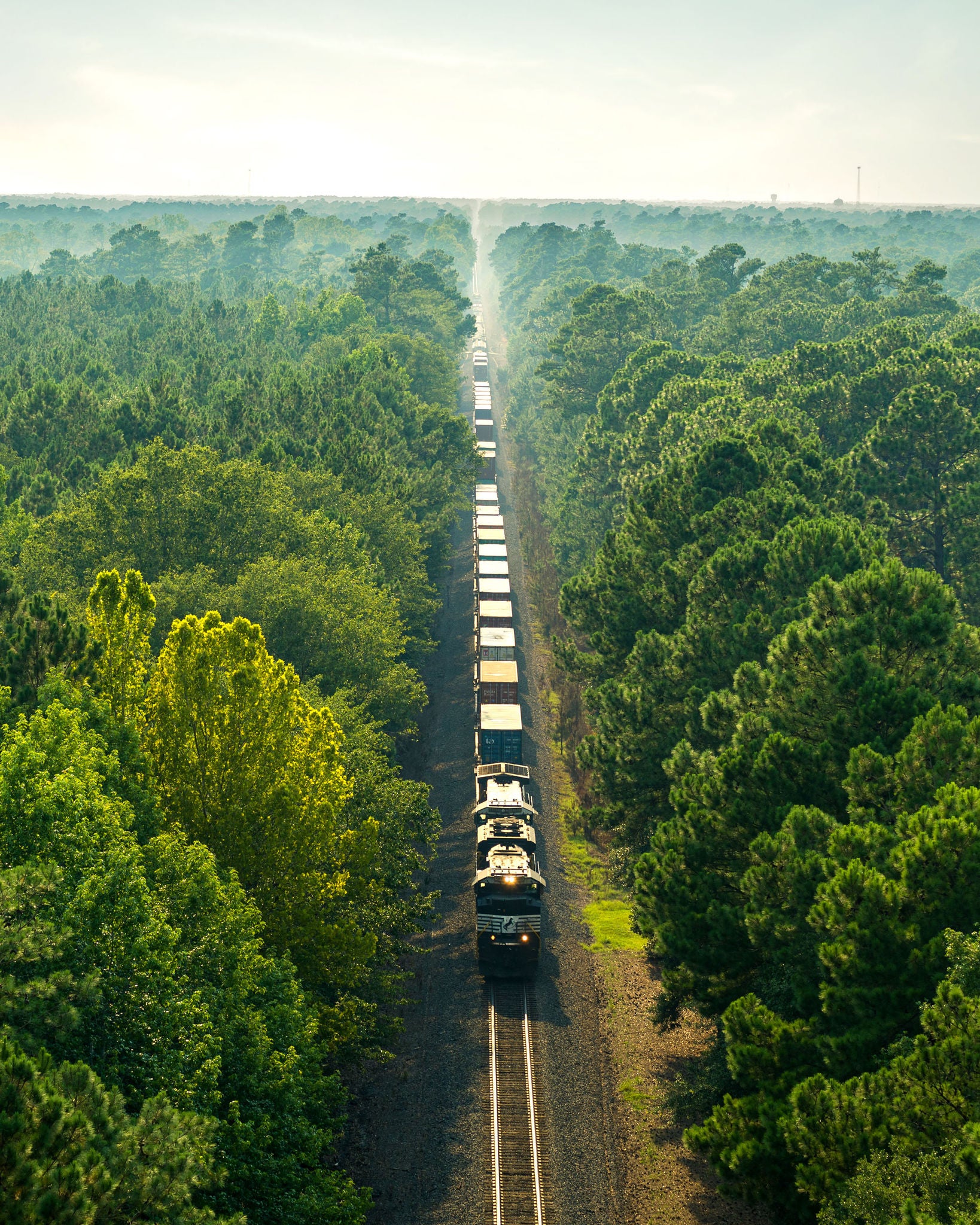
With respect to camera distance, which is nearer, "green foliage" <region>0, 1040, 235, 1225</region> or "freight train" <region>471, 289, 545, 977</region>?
"green foliage" <region>0, 1040, 235, 1225</region>

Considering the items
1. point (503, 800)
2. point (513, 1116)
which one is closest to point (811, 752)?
point (513, 1116)

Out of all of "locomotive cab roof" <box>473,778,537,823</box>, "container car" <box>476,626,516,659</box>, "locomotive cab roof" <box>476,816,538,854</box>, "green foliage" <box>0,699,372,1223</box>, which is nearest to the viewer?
"green foliage" <box>0,699,372,1223</box>

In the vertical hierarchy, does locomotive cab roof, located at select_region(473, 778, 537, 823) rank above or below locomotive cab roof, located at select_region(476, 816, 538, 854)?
above

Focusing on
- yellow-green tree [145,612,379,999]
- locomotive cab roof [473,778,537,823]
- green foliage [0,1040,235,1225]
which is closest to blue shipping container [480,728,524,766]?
locomotive cab roof [473,778,537,823]

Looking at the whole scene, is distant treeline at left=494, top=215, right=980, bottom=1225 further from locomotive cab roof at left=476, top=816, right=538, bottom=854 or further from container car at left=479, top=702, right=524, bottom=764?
container car at left=479, top=702, right=524, bottom=764

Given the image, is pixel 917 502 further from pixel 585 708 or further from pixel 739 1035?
pixel 739 1035

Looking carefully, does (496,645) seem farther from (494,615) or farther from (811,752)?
(811,752)

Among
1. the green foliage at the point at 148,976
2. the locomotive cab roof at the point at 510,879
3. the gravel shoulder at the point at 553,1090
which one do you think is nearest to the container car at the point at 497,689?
the gravel shoulder at the point at 553,1090
